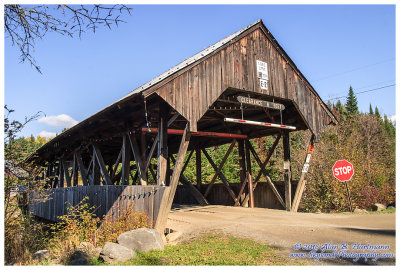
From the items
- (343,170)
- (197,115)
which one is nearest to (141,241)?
(197,115)

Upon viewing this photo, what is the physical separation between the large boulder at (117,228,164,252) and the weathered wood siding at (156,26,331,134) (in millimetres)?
3402

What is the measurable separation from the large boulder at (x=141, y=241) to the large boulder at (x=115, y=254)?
0.48 metres

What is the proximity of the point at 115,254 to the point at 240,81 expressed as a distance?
6.77 m

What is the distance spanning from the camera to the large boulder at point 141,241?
7.03m

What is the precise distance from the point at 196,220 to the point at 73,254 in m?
4.39

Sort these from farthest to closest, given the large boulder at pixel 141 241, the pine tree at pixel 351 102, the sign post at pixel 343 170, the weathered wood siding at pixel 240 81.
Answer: the pine tree at pixel 351 102, the sign post at pixel 343 170, the weathered wood siding at pixel 240 81, the large boulder at pixel 141 241

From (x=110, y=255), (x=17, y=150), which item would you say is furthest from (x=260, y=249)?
(x=17, y=150)

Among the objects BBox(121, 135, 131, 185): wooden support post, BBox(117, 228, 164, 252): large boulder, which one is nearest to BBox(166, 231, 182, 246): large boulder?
BBox(117, 228, 164, 252): large boulder

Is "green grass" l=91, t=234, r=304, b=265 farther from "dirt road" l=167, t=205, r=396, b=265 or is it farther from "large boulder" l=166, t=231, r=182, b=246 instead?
"large boulder" l=166, t=231, r=182, b=246

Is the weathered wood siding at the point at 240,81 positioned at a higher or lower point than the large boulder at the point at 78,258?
higher

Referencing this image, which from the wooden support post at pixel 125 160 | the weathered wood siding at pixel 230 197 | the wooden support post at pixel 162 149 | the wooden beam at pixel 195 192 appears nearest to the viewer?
the wooden support post at pixel 162 149

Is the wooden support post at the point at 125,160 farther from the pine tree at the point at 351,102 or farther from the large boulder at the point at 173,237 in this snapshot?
the pine tree at the point at 351,102

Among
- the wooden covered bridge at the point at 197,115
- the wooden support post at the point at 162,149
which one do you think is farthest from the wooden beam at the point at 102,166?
the wooden support post at the point at 162,149

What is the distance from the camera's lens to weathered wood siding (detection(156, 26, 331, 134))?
942 cm
